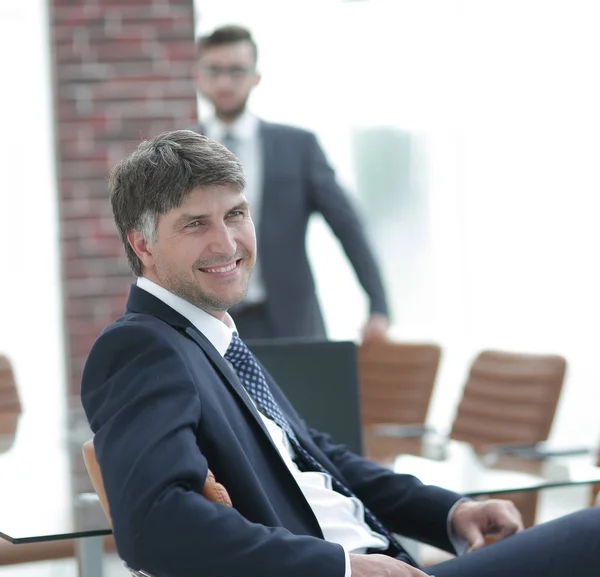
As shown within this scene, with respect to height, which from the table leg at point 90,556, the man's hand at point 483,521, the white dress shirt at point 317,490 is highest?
the white dress shirt at point 317,490

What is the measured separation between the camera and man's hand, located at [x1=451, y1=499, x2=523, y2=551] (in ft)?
6.18

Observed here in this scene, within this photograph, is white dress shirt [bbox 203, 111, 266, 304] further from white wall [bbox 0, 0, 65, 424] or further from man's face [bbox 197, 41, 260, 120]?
white wall [bbox 0, 0, 65, 424]

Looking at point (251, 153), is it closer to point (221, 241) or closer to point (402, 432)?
point (402, 432)

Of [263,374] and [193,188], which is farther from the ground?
[193,188]

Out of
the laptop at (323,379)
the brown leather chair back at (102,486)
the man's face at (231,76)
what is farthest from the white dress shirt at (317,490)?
the man's face at (231,76)

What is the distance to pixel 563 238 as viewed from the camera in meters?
5.28

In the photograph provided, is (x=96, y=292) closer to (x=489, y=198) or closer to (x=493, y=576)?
(x=489, y=198)

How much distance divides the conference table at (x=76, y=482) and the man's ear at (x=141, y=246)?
45 cm

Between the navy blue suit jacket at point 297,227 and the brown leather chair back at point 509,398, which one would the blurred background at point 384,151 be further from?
the brown leather chair back at point 509,398

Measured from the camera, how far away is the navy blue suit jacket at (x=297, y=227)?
3.81m

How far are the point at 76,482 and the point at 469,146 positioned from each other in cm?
394

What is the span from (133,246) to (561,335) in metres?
3.84

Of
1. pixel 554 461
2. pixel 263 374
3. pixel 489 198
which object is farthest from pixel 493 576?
pixel 489 198

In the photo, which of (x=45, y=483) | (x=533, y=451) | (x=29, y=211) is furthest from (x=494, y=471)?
(x=29, y=211)
